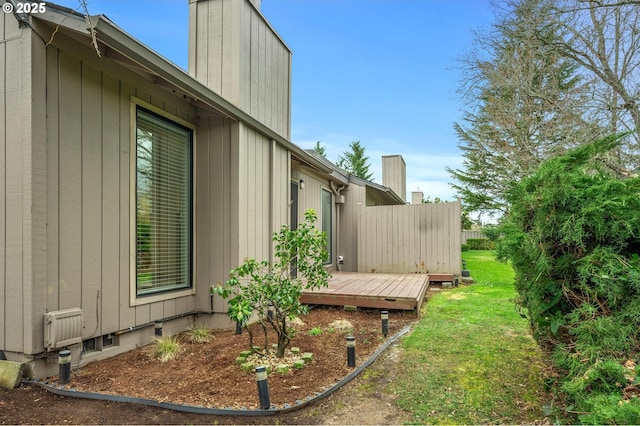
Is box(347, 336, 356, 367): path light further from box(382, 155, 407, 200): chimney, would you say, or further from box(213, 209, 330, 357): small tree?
box(382, 155, 407, 200): chimney

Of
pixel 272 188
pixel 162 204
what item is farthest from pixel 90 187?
pixel 272 188

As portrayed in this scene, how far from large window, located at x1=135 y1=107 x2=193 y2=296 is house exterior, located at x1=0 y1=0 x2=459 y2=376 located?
2 centimetres

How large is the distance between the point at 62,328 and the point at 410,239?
7.42 metres

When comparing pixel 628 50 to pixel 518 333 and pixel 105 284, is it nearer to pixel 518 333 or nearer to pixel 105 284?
pixel 518 333

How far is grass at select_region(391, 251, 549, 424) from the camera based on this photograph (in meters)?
2.48

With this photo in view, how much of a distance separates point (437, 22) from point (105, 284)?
858 centimetres

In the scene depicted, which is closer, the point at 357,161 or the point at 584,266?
the point at 584,266

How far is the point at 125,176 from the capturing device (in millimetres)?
3654

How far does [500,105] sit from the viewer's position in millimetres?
8977

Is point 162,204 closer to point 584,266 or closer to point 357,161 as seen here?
point 584,266

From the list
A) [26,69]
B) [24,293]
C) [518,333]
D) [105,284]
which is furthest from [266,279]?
[518,333]

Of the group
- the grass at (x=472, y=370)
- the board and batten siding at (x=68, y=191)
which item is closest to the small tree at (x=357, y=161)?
the grass at (x=472, y=370)

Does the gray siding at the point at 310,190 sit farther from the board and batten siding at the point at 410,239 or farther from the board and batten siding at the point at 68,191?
the board and batten siding at the point at 68,191

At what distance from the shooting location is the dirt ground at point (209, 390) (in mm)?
2395
